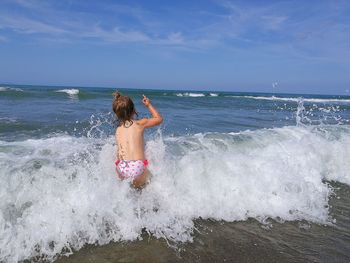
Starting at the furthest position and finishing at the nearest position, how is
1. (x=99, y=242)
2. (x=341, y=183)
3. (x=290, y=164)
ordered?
(x=341, y=183) → (x=290, y=164) → (x=99, y=242)

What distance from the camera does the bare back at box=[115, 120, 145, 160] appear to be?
5.07 meters

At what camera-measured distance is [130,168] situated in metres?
4.98

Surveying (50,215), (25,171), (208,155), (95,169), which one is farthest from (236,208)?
(25,171)

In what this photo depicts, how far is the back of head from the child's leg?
0.77 metres

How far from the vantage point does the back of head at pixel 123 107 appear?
16.7 ft

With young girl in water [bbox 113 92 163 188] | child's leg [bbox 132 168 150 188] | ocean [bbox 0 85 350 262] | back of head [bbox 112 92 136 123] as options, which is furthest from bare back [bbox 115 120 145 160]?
ocean [bbox 0 85 350 262]

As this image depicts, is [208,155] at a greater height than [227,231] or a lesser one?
greater

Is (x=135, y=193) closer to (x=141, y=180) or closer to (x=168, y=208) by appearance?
(x=141, y=180)

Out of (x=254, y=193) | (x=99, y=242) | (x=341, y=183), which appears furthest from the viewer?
(x=341, y=183)

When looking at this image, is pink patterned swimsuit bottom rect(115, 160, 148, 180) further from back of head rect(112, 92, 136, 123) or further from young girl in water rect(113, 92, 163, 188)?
back of head rect(112, 92, 136, 123)

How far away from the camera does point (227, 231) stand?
4.95 m

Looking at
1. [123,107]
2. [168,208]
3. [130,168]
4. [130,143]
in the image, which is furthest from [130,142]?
[168,208]

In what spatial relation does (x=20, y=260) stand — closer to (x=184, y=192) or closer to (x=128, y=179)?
(x=128, y=179)

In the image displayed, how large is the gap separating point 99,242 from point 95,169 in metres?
1.23
